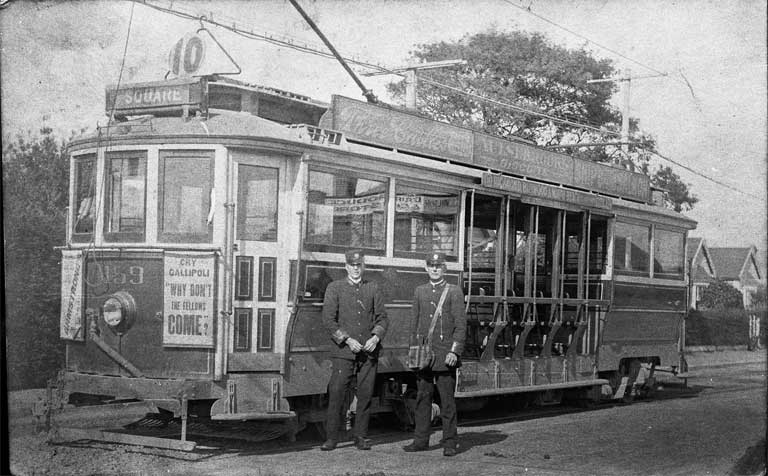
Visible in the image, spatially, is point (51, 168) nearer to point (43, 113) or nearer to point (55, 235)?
point (43, 113)

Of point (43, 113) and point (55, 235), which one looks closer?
point (55, 235)

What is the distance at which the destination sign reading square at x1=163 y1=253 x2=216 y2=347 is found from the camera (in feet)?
27.4

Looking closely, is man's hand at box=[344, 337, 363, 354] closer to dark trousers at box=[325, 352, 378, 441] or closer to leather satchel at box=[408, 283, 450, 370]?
dark trousers at box=[325, 352, 378, 441]

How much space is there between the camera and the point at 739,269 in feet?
144

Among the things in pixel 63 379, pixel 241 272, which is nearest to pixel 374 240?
pixel 241 272

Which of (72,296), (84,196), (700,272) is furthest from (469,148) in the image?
(700,272)

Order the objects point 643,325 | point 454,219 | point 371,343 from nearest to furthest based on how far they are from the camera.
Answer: point 371,343
point 454,219
point 643,325

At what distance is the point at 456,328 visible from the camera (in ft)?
29.5

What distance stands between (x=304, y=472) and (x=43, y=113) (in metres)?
9.14

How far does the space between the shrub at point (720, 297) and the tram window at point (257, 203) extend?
3186 centimetres

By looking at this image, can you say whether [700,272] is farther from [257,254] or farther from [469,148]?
[257,254]

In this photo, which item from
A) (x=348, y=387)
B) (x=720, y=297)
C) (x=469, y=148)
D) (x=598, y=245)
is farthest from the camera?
(x=720, y=297)

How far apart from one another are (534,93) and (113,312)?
777 inches

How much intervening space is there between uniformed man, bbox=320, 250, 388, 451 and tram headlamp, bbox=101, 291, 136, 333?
1.76 m
